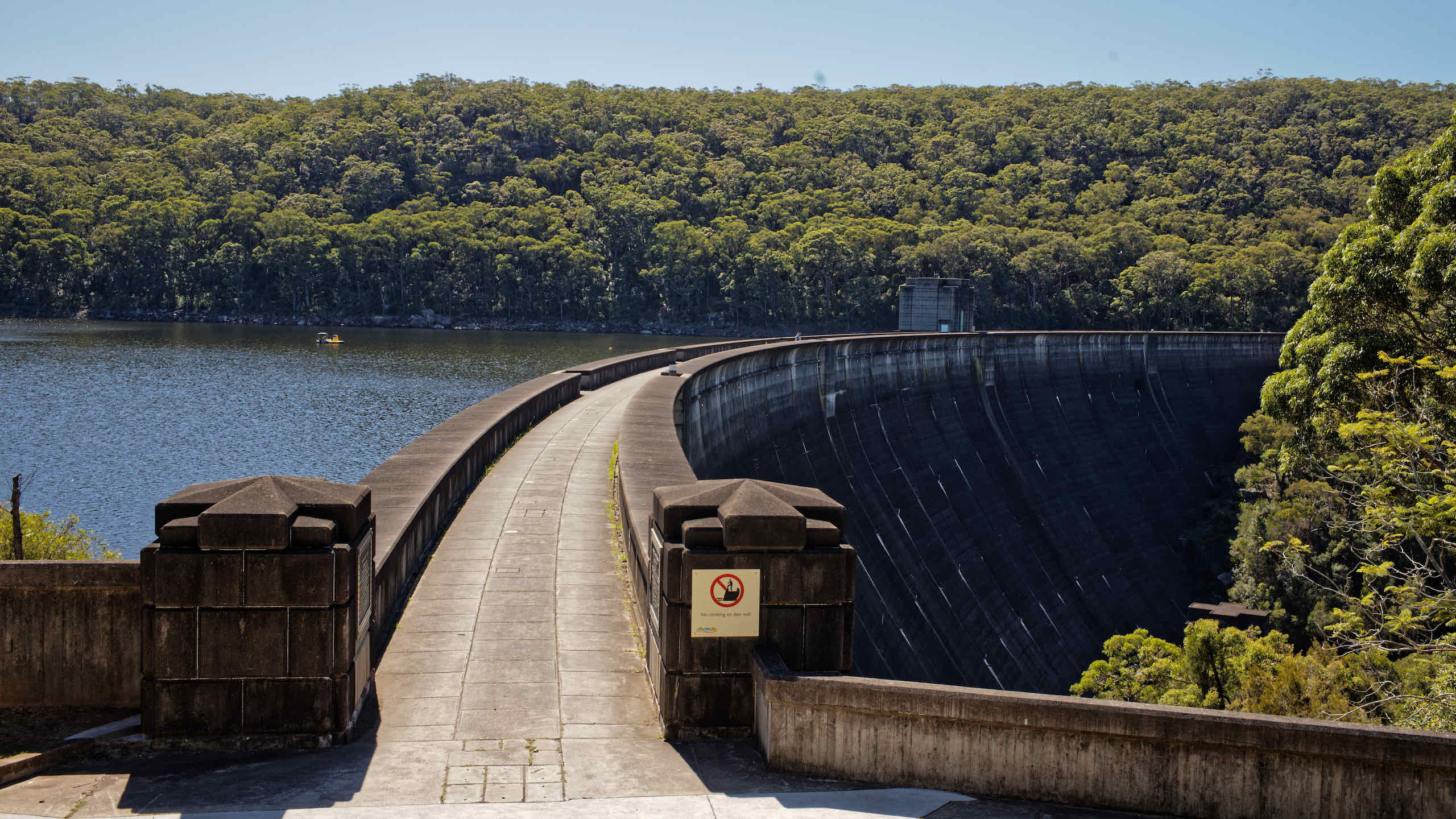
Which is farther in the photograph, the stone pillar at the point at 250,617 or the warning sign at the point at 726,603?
the warning sign at the point at 726,603

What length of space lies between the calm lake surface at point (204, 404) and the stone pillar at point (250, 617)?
2239 cm

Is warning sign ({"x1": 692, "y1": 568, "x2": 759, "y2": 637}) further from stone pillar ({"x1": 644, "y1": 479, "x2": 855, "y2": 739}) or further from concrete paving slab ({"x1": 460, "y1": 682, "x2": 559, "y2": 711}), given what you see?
concrete paving slab ({"x1": 460, "y1": 682, "x2": 559, "y2": 711})

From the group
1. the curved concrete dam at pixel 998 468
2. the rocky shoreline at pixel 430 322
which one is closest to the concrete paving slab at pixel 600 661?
the curved concrete dam at pixel 998 468

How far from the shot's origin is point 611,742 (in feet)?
24.8

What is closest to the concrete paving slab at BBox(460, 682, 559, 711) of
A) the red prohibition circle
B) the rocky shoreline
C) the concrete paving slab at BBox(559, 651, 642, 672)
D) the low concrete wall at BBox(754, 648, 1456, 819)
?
the concrete paving slab at BBox(559, 651, 642, 672)

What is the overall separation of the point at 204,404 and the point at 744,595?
184 ft

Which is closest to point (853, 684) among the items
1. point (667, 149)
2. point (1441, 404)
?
point (1441, 404)

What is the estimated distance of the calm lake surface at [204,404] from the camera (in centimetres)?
3984

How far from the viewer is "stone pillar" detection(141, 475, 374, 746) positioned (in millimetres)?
6945

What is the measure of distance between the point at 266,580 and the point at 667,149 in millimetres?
163644

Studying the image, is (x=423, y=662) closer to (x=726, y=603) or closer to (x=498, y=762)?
(x=498, y=762)

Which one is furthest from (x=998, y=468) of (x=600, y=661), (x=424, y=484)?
(x=600, y=661)

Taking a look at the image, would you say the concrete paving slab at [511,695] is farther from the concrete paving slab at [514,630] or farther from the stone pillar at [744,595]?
the concrete paving slab at [514,630]

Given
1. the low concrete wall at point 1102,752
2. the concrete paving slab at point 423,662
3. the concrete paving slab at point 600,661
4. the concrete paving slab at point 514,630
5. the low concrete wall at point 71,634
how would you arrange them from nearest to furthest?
the low concrete wall at point 1102,752, the low concrete wall at point 71,634, the concrete paving slab at point 423,662, the concrete paving slab at point 600,661, the concrete paving slab at point 514,630
